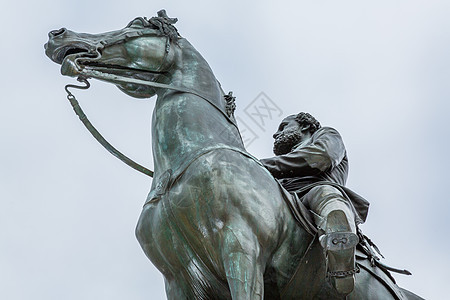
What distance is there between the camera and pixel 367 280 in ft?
30.4

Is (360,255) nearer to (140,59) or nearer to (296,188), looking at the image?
(296,188)

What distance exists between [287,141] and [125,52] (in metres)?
2.15

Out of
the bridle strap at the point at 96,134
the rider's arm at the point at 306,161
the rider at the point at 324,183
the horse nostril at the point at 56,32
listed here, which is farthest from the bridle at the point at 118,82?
the rider at the point at 324,183

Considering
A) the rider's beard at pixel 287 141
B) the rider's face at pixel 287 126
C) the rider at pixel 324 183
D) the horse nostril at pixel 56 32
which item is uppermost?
the horse nostril at pixel 56 32

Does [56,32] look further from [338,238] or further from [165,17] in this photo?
[338,238]

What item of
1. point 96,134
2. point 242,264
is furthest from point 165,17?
point 242,264

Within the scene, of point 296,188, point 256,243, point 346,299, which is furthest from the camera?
point 296,188

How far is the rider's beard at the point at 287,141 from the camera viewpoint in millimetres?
10570

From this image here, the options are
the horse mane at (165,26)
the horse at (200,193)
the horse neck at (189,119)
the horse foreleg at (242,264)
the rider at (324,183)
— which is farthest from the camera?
the horse mane at (165,26)

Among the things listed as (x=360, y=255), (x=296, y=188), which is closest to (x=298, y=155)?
(x=296, y=188)

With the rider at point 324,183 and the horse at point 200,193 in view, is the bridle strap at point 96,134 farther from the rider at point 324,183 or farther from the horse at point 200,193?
the rider at point 324,183

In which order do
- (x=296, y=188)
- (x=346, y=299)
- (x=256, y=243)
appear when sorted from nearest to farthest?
(x=256, y=243), (x=346, y=299), (x=296, y=188)

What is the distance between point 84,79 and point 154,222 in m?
1.48

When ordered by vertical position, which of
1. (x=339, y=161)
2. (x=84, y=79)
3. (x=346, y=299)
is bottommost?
(x=346, y=299)
